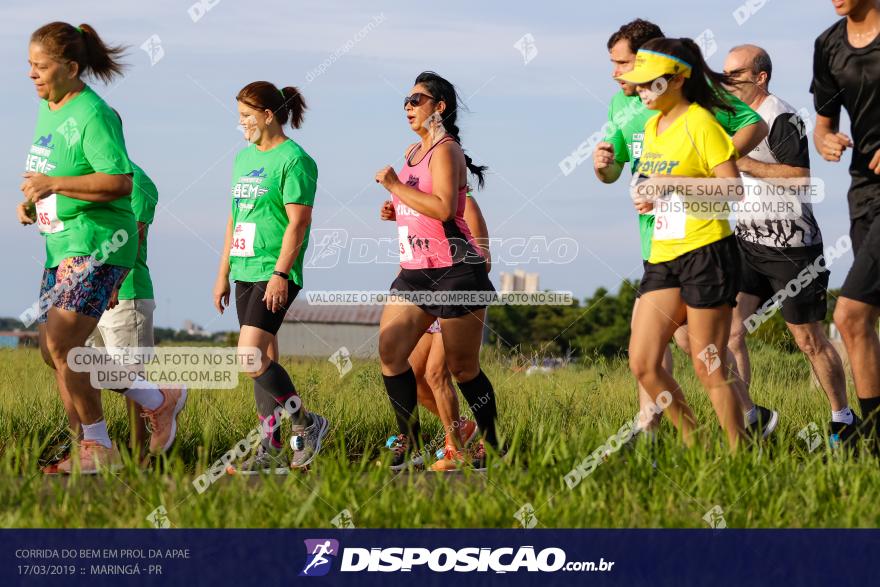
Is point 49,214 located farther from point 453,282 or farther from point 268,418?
point 453,282

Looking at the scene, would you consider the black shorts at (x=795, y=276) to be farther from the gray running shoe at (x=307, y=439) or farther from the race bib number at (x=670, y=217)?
the gray running shoe at (x=307, y=439)

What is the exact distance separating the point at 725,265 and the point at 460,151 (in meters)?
1.56

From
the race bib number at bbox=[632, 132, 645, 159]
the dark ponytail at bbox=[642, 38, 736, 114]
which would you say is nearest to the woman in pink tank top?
the race bib number at bbox=[632, 132, 645, 159]

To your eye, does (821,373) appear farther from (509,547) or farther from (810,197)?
(509,547)

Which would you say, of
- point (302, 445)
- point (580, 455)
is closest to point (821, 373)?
point (580, 455)

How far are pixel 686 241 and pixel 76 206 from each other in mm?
2932

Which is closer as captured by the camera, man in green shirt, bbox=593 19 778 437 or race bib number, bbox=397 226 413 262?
man in green shirt, bbox=593 19 778 437

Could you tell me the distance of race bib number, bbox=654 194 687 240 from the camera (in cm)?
543

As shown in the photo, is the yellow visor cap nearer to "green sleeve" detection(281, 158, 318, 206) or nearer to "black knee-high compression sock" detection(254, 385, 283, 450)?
"green sleeve" detection(281, 158, 318, 206)

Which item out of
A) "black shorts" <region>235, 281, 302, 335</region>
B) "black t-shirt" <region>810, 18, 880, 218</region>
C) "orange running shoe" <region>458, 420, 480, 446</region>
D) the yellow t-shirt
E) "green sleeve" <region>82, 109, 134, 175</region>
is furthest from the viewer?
"orange running shoe" <region>458, 420, 480, 446</region>

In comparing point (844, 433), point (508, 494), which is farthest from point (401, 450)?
point (844, 433)

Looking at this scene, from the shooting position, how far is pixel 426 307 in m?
6.12

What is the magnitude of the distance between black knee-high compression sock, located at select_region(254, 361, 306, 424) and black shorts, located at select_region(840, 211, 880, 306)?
279cm

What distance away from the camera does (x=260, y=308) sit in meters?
6.31
